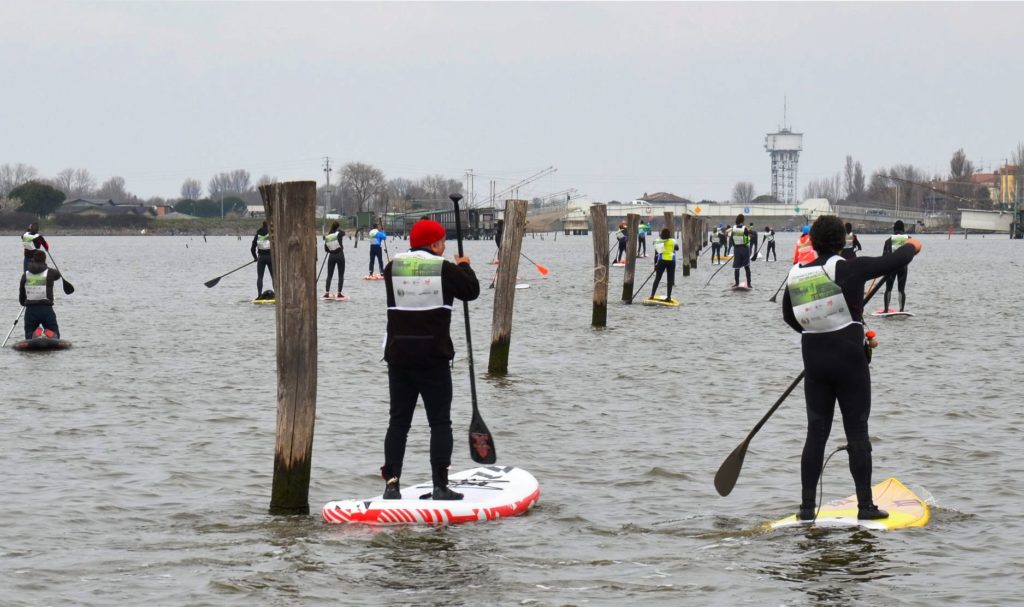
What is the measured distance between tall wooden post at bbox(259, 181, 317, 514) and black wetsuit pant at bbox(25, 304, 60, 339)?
11.7 meters

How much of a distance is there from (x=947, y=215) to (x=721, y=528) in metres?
196

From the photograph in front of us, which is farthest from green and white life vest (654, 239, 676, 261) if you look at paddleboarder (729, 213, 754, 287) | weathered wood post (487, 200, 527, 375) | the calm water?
weathered wood post (487, 200, 527, 375)

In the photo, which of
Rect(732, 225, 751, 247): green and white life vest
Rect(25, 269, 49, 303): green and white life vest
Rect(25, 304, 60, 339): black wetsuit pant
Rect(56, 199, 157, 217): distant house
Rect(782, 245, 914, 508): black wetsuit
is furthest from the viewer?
Rect(56, 199, 157, 217): distant house

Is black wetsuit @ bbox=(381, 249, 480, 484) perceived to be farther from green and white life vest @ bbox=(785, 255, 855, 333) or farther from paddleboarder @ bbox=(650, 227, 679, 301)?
paddleboarder @ bbox=(650, 227, 679, 301)

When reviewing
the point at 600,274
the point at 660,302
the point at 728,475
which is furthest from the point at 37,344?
the point at 660,302

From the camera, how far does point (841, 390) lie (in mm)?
8461

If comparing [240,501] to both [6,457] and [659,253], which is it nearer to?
[6,457]

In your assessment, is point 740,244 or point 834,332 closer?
point 834,332

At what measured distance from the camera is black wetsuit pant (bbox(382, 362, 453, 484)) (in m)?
9.04

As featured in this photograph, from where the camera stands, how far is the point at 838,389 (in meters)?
8.48

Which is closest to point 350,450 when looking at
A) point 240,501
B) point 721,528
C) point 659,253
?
point 240,501

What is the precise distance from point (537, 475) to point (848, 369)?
144 inches

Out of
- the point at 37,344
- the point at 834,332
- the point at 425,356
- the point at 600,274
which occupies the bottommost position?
the point at 37,344

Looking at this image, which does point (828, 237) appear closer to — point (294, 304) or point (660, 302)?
point (294, 304)
